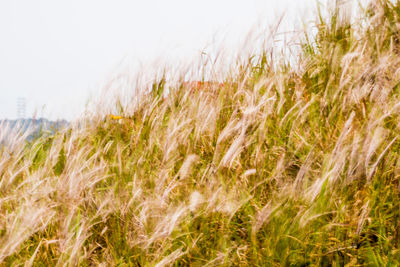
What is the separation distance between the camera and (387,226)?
182cm

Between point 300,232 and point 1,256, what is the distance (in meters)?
1.16

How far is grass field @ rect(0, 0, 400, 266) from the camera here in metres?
1.74

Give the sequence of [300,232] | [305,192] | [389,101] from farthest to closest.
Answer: [389,101] < [305,192] < [300,232]

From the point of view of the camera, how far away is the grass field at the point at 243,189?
5.71 ft

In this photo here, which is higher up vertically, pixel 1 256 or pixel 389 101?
pixel 389 101

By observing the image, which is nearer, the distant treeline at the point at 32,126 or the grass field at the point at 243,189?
the grass field at the point at 243,189

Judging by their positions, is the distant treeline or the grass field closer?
the grass field

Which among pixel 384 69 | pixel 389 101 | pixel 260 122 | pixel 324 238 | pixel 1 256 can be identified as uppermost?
pixel 384 69

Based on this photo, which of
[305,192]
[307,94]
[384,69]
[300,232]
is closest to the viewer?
[300,232]

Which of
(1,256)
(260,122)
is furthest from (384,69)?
(1,256)

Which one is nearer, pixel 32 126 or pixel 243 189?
pixel 243 189

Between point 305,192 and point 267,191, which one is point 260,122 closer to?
point 267,191

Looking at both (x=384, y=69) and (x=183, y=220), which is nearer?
(x=183, y=220)

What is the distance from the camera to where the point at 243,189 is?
1974mm
